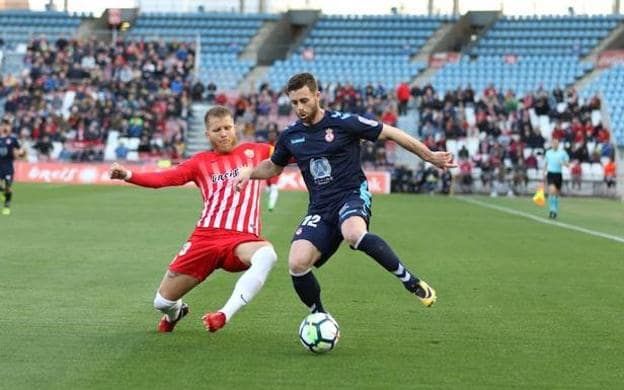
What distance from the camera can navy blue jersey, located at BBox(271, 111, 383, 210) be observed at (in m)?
8.54

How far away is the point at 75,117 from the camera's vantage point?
4809cm

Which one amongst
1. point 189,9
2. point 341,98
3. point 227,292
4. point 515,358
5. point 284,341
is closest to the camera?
point 515,358

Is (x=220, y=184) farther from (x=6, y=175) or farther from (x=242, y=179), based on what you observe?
(x=6, y=175)

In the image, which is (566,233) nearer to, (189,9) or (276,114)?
(276,114)

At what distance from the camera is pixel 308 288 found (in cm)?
834

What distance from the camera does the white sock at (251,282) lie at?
A: 8414 mm

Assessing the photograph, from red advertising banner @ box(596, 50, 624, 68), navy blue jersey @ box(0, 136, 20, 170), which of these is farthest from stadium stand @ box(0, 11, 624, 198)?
navy blue jersey @ box(0, 136, 20, 170)

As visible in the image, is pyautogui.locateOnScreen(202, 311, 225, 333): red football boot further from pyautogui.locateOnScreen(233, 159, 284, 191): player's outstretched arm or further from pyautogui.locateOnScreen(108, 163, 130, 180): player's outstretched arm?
pyautogui.locateOnScreen(108, 163, 130, 180): player's outstretched arm

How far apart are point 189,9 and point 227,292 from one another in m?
50.4

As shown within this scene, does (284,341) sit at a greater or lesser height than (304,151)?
lesser

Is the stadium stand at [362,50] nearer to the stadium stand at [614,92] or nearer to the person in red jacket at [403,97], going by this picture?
the person in red jacket at [403,97]

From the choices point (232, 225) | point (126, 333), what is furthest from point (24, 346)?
point (232, 225)

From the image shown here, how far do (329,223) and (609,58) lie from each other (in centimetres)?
4539

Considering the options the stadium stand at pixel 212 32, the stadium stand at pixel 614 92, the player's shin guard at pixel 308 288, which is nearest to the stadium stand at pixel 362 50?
the stadium stand at pixel 212 32
